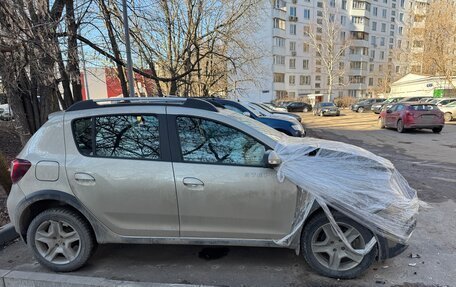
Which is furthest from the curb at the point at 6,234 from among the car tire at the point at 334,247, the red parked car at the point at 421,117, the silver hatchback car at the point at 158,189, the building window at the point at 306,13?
the building window at the point at 306,13

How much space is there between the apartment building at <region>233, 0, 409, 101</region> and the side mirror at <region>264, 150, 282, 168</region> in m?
46.5

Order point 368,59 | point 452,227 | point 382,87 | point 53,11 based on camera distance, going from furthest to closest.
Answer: point 368,59, point 382,87, point 53,11, point 452,227

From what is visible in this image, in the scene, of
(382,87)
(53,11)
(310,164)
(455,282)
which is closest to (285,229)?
(310,164)

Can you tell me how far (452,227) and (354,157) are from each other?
2.19 metres

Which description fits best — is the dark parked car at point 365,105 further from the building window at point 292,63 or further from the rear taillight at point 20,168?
the rear taillight at point 20,168

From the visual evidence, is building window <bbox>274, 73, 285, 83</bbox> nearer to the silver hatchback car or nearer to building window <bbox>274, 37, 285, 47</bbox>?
building window <bbox>274, 37, 285, 47</bbox>

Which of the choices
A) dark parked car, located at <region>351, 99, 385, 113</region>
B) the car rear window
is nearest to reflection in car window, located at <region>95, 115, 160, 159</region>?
the car rear window

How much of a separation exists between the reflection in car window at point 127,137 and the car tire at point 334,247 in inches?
65.9

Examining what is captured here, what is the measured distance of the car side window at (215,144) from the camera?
306 cm

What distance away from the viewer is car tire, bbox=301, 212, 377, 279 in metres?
2.97

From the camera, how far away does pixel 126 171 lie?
3076mm

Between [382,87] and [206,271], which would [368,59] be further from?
[206,271]

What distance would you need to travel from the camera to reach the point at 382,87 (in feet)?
194

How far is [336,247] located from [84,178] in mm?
2549
